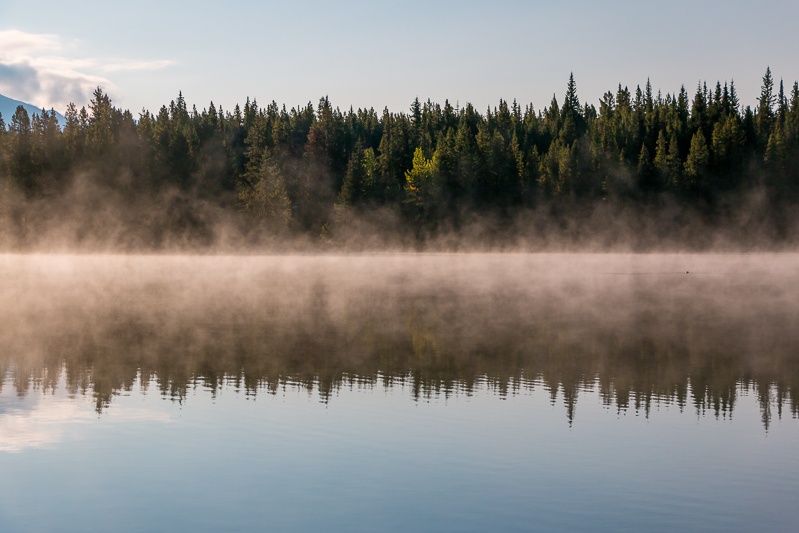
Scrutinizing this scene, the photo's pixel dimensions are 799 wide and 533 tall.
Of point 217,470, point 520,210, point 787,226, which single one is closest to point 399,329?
point 217,470

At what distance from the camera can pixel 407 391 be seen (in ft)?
57.9

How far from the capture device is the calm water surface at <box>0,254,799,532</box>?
10.2 m

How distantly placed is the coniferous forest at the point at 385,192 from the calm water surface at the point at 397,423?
9243cm

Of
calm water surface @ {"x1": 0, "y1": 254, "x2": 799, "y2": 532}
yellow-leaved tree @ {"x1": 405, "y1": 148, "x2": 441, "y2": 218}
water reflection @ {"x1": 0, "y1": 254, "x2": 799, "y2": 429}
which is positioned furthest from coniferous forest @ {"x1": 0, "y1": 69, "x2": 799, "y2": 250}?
calm water surface @ {"x1": 0, "y1": 254, "x2": 799, "y2": 532}

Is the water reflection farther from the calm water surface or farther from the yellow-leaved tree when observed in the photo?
the yellow-leaved tree

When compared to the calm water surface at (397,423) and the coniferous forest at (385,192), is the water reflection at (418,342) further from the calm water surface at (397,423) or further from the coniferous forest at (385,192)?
the coniferous forest at (385,192)

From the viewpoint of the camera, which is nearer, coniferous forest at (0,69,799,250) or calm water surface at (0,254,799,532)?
calm water surface at (0,254,799,532)

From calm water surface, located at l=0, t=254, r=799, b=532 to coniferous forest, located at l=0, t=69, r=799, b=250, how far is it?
92433 millimetres

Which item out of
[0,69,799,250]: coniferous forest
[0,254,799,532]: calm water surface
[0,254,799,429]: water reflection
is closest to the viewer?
[0,254,799,532]: calm water surface

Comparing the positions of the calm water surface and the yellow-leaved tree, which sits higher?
the yellow-leaved tree

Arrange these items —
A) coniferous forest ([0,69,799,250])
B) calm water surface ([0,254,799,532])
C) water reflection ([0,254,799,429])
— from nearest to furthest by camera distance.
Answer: calm water surface ([0,254,799,532]) → water reflection ([0,254,799,429]) → coniferous forest ([0,69,799,250])

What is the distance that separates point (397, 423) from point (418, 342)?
1120cm

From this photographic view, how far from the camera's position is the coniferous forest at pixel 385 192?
403 ft

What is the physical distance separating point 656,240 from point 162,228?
252ft
